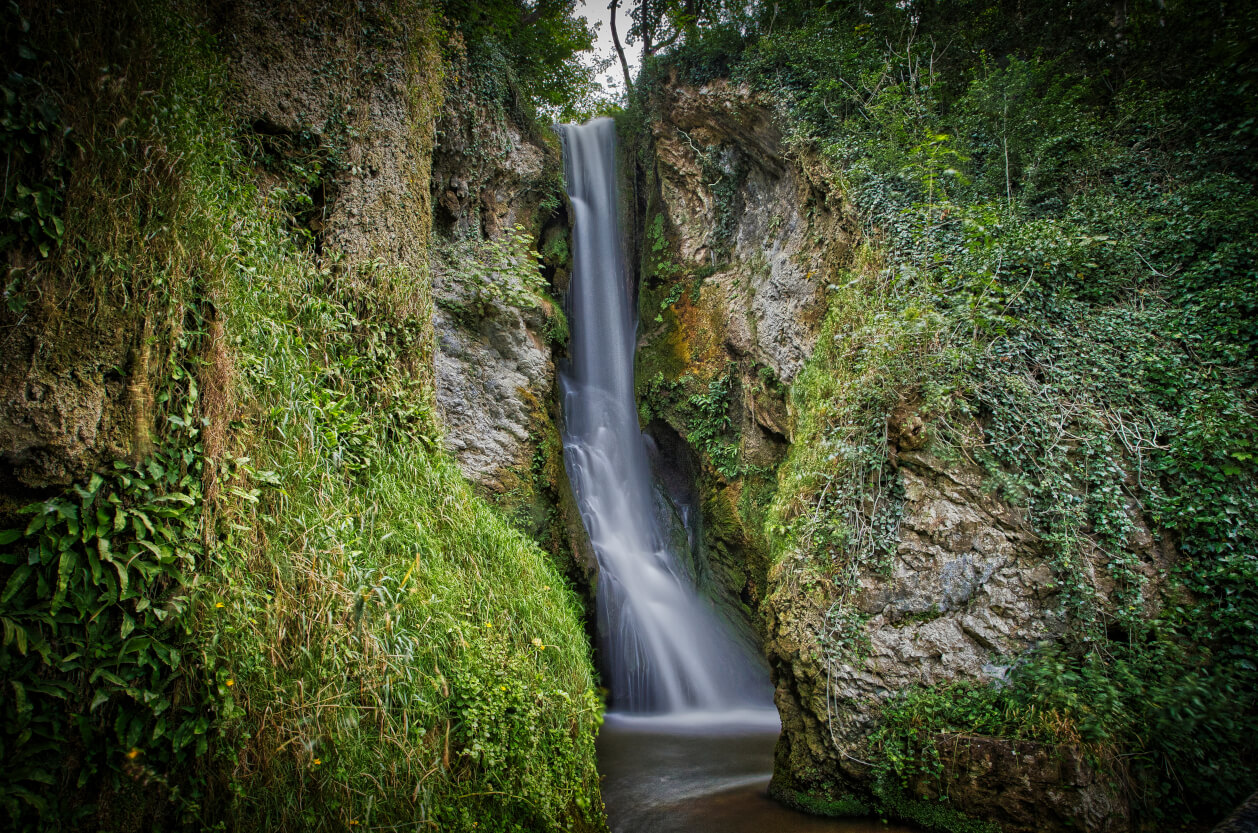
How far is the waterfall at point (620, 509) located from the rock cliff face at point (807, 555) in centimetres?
81

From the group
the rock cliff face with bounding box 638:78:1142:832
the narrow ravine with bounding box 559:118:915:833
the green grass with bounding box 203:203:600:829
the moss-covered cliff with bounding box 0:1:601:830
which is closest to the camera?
the moss-covered cliff with bounding box 0:1:601:830

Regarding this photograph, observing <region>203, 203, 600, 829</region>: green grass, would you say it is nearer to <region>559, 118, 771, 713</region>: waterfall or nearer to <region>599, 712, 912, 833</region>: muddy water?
<region>599, 712, 912, 833</region>: muddy water

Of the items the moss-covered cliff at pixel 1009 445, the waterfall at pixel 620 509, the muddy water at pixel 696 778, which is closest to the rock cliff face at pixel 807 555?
the moss-covered cliff at pixel 1009 445

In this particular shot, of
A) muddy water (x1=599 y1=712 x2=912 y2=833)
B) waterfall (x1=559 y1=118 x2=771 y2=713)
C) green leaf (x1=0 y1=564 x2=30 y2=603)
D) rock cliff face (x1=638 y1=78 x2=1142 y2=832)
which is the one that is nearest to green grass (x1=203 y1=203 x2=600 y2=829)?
green leaf (x1=0 y1=564 x2=30 y2=603)

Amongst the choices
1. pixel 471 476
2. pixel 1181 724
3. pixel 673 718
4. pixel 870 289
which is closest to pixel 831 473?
pixel 870 289

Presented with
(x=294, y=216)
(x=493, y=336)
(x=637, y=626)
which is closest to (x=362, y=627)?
(x=294, y=216)

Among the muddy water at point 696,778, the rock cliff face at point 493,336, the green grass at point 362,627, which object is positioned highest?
the rock cliff face at point 493,336

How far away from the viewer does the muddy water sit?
15.2ft

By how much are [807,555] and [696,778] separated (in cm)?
248

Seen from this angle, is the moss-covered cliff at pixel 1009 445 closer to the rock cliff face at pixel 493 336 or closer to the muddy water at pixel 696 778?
the muddy water at pixel 696 778

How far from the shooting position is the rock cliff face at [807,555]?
174 inches

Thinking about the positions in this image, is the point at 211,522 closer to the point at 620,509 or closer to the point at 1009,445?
the point at 1009,445

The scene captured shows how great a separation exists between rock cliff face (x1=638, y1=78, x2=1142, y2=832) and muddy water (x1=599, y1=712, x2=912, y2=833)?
30 cm

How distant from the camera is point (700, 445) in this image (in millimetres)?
8812
